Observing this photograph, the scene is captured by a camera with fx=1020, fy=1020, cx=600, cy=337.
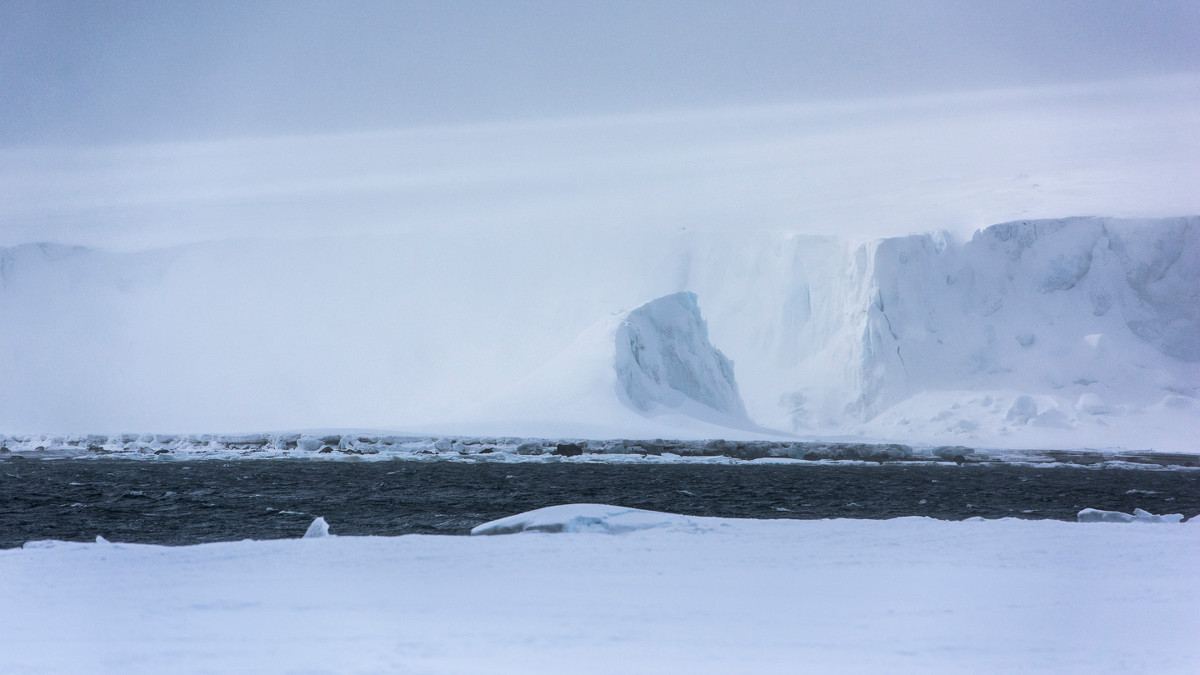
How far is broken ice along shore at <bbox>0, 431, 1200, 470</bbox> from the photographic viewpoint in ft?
142

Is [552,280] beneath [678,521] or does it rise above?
above

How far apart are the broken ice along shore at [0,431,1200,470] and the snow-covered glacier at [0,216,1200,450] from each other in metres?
2.93

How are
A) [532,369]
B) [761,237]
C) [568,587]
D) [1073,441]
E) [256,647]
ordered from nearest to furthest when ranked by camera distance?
[256,647], [568,587], [1073,441], [532,369], [761,237]

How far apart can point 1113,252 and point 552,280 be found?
118 feet

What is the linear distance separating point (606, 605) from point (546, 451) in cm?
3748

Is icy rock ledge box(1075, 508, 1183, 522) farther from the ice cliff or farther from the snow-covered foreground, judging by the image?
the ice cliff

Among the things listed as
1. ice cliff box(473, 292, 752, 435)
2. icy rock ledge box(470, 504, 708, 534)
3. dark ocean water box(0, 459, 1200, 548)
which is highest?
ice cliff box(473, 292, 752, 435)

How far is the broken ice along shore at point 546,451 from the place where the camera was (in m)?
43.4

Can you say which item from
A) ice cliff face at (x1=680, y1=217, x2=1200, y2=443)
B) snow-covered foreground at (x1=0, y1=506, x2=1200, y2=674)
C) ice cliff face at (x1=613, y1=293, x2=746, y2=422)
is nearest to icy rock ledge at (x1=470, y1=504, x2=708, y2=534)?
snow-covered foreground at (x1=0, y1=506, x2=1200, y2=674)

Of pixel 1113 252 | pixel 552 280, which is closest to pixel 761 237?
pixel 552 280

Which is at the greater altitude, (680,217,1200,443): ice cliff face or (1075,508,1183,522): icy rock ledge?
(680,217,1200,443): ice cliff face

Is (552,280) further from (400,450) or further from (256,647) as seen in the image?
(256,647)

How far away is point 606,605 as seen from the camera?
8.06 metres

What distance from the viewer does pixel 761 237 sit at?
7056cm
